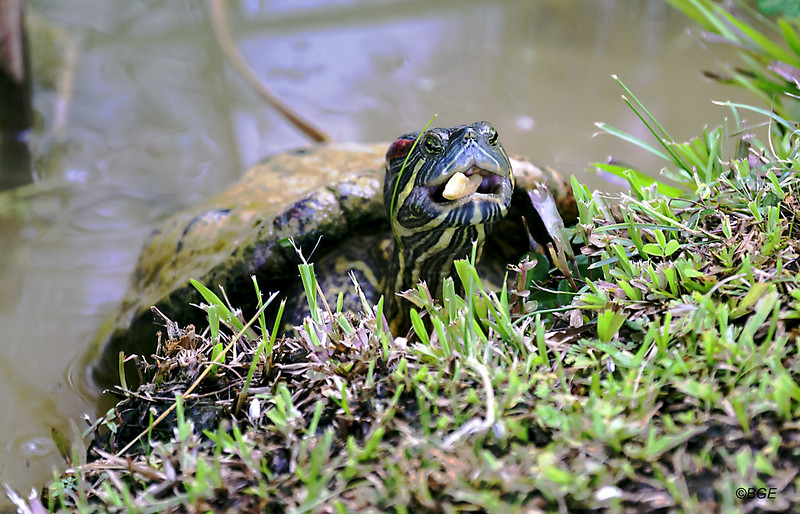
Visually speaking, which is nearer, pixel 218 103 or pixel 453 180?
pixel 453 180

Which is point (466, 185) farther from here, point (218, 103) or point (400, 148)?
point (218, 103)

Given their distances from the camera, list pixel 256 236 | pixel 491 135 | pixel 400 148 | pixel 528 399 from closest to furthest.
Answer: pixel 528 399
pixel 491 135
pixel 400 148
pixel 256 236

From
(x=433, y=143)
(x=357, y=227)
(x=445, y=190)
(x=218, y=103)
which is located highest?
(x=433, y=143)

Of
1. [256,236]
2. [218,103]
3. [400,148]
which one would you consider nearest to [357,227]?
[256,236]

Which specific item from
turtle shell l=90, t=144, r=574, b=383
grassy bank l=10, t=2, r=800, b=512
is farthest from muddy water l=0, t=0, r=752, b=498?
grassy bank l=10, t=2, r=800, b=512

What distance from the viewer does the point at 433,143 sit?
6.34 feet

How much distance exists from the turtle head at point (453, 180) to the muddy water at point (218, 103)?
1.50m

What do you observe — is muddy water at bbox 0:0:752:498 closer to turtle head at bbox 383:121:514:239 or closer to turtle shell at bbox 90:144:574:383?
turtle shell at bbox 90:144:574:383

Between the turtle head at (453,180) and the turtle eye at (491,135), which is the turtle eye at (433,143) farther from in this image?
the turtle eye at (491,135)

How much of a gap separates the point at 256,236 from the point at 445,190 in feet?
2.82

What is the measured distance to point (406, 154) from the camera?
2.07 meters

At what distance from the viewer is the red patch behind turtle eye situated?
2051 millimetres

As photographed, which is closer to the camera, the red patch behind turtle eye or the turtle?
the turtle

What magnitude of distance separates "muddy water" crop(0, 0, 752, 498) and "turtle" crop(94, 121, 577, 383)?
57 cm
